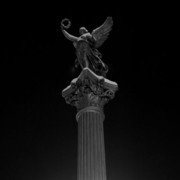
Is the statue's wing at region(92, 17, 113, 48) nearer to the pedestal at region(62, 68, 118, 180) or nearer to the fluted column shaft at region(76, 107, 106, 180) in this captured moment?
the pedestal at region(62, 68, 118, 180)

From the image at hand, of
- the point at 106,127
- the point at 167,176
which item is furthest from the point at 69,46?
the point at 167,176

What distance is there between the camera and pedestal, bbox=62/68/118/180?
19.8 m

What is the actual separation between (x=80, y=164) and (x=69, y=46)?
23.7 metres

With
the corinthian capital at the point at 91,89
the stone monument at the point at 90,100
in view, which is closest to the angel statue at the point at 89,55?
the stone monument at the point at 90,100

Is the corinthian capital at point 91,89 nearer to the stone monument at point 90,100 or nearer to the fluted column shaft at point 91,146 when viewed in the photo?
the stone monument at point 90,100

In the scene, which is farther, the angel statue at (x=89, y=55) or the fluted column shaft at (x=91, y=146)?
the angel statue at (x=89, y=55)

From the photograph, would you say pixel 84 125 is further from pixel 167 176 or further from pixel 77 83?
pixel 167 176

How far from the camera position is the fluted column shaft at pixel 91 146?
1958cm

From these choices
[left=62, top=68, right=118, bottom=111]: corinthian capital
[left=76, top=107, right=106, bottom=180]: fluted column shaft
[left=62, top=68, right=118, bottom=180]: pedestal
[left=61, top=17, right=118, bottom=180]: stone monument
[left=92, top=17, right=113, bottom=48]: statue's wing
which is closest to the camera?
[left=76, top=107, right=106, bottom=180]: fluted column shaft

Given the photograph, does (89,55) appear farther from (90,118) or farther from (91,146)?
(91,146)

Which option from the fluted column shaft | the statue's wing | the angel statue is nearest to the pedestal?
the fluted column shaft

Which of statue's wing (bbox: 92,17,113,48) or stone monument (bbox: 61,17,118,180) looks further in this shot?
statue's wing (bbox: 92,17,113,48)

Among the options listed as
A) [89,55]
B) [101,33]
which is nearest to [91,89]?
[89,55]

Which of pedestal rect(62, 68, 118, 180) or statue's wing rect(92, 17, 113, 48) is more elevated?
statue's wing rect(92, 17, 113, 48)
